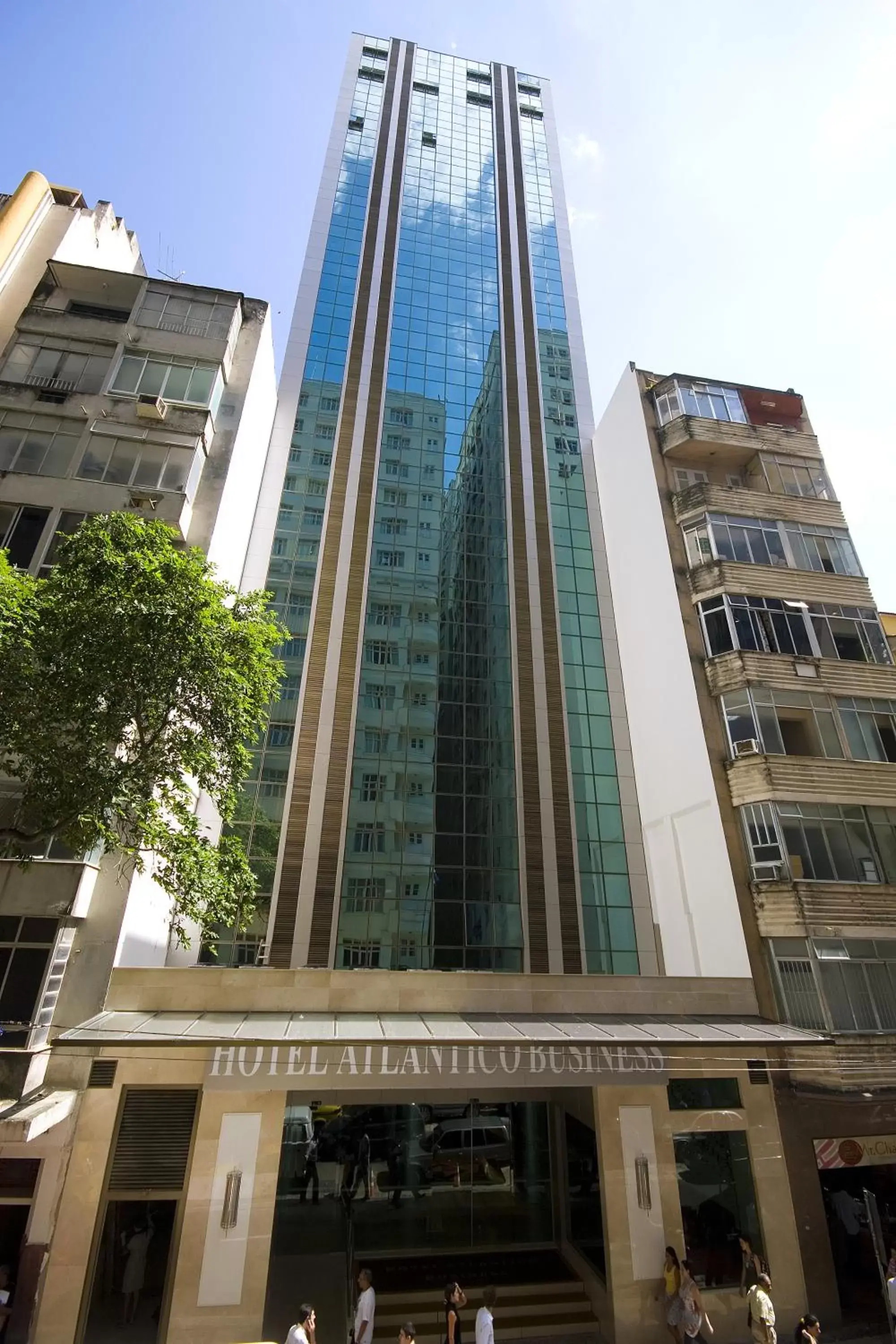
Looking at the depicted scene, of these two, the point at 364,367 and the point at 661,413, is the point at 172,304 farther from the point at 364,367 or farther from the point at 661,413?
the point at 661,413

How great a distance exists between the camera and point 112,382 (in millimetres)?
19219

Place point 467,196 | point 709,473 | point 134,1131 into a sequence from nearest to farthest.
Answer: point 134,1131, point 709,473, point 467,196

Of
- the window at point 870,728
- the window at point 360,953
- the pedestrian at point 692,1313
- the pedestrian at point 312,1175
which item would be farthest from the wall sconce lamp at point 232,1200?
the window at point 870,728

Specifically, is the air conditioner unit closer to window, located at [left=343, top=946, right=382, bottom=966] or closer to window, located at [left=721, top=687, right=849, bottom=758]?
window, located at [left=343, top=946, right=382, bottom=966]

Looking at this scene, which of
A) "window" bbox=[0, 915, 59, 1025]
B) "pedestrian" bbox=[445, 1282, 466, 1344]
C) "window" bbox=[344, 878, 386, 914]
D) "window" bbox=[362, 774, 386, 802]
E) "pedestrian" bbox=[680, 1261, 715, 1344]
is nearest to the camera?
"pedestrian" bbox=[445, 1282, 466, 1344]

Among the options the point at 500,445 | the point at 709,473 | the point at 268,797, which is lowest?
the point at 268,797

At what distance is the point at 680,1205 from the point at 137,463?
21381 millimetres

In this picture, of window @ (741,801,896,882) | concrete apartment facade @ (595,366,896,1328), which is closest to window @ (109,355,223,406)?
concrete apartment facade @ (595,366,896,1328)

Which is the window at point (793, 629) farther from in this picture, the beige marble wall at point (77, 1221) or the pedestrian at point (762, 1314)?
the beige marble wall at point (77, 1221)

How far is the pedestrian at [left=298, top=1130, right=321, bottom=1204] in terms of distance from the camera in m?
15.6

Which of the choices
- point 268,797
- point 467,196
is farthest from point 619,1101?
point 467,196

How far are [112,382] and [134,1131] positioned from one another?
61.0 feet

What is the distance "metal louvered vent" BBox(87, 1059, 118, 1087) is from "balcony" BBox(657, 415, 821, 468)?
76.6 feet

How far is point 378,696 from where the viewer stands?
946 inches
